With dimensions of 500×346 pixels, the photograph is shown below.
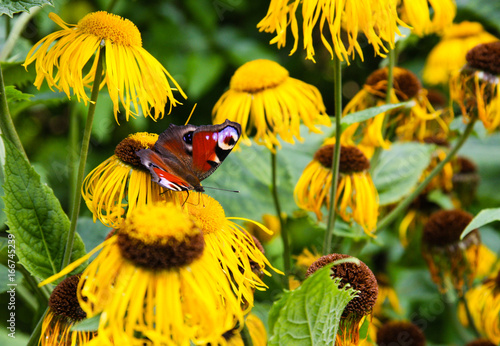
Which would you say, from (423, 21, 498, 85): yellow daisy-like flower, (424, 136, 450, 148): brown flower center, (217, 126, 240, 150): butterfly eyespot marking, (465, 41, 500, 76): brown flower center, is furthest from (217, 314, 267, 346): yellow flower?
(423, 21, 498, 85): yellow daisy-like flower

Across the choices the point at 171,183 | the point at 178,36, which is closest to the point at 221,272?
the point at 171,183

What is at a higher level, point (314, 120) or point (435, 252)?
point (314, 120)

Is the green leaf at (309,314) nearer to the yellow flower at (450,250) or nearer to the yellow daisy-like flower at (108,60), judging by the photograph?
the yellow daisy-like flower at (108,60)

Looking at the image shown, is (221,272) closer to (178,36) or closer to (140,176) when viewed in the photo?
(140,176)

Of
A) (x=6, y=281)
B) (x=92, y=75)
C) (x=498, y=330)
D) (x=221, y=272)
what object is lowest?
(x=498, y=330)

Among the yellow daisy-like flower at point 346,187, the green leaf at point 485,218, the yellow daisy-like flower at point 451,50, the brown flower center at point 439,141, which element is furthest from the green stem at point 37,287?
the yellow daisy-like flower at point 451,50

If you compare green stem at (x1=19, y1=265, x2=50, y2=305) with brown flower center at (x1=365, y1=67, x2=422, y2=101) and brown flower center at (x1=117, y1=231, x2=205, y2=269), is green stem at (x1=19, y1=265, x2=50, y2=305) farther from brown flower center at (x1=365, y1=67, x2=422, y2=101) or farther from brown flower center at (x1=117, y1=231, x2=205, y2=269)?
brown flower center at (x1=365, y1=67, x2=422, y2=101)
